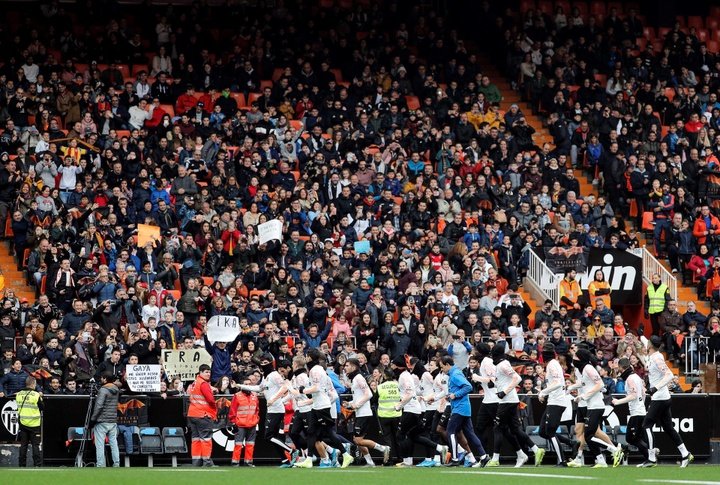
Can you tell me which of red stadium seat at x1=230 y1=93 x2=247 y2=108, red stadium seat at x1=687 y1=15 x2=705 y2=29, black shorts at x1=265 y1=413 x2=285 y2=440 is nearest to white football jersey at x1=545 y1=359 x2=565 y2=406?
black shorts at x1=265 y1=413 x2=285 y2=440

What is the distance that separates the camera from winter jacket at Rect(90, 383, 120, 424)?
23609 millimetres

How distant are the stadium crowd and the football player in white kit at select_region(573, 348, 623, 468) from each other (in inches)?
169

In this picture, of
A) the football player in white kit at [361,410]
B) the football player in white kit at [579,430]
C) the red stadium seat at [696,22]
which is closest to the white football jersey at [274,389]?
the football player in white kit at [361,410]

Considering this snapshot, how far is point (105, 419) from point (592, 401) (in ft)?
25.0

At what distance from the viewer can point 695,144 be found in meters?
37.2

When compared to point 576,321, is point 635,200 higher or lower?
higher

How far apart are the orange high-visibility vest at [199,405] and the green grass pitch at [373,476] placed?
129 inches

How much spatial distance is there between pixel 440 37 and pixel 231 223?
10720 mm

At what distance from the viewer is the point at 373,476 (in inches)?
734

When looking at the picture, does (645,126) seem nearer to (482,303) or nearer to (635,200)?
(635,200)

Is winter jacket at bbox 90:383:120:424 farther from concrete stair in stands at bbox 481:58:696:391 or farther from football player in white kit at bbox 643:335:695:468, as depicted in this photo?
concrete stair in stands at bbox 481:58:696:391

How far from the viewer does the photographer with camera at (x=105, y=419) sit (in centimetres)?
2362

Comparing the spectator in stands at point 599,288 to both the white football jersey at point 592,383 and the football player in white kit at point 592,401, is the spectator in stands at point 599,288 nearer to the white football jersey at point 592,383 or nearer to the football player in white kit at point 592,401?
the football player in white kit at point 592,401

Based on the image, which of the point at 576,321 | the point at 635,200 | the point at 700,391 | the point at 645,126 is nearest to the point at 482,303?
the point at 576,321
